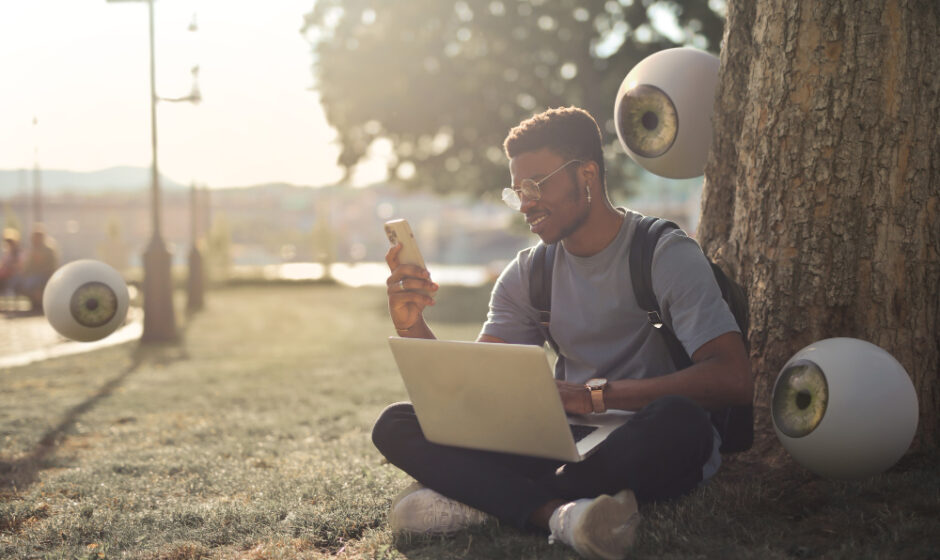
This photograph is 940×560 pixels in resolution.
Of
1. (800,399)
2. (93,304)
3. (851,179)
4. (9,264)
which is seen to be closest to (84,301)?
(93,304)

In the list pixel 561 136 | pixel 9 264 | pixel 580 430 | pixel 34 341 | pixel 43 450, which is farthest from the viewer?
pixel 9 264

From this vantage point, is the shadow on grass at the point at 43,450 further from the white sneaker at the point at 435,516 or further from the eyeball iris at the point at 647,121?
the eyeball iris at the point at 647,121

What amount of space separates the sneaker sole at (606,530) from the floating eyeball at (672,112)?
7.50 ft

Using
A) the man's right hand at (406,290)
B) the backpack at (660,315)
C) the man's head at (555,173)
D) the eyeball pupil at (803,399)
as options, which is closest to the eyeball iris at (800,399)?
the eyeball pupil at (803,399)

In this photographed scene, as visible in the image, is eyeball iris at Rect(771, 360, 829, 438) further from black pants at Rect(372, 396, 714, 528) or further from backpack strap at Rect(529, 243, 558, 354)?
backpack strap at Rect(529, 243, 558, 354)

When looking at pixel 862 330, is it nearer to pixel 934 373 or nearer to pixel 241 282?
pixel 934 373

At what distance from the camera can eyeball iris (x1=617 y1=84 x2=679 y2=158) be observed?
469 centimetres

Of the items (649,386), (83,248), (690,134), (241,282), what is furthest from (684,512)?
(83,248)

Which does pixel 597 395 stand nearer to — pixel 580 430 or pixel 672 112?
pixel 580 430

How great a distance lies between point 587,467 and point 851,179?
5.76ft

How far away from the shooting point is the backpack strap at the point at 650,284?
3.42 meters

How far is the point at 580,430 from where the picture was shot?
3.51 meters

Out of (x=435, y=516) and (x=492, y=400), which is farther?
(x=435, y=516)

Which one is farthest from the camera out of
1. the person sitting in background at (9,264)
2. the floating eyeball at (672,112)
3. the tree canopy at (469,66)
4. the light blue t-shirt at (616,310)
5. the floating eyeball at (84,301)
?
the tree canopy at (469,66)
